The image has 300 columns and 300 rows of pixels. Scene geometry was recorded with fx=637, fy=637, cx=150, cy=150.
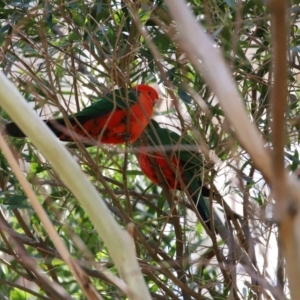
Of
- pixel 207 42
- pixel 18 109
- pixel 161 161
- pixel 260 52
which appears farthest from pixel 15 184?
pixel 207 42

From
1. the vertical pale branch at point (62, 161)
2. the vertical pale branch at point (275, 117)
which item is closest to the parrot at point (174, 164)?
the vertical pale branch at point (62, 161)

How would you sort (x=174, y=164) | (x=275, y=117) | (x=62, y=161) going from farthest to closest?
(x=174, y=164) → (x=62, y=161) → (x=275, y=117)

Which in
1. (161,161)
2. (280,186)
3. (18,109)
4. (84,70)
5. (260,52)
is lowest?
(280,186)

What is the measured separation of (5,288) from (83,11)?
4.25 ft

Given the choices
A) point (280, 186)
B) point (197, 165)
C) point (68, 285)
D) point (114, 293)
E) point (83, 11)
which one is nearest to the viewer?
point (280, 186)

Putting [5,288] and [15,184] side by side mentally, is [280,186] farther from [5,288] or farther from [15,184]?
[5,288]

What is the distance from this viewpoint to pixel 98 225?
69cm

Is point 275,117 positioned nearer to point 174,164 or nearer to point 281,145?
point 281,145

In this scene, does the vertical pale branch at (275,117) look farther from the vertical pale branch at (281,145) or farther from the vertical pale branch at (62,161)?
the vertical pale branch at (62,161)

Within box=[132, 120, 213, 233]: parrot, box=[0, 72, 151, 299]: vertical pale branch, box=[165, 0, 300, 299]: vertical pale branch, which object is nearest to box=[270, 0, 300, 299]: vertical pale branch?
box=[165, 0, 300, 299]: vertical pale branch

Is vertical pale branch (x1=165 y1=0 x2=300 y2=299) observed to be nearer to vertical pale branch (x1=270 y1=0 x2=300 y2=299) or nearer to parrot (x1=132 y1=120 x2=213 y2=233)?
vertical pale branch (x1=270 y1=0 x2=300 y2=299)

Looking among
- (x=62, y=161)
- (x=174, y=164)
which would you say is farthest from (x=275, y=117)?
(x=174, y=164)

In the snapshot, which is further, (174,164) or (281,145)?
(174,164)

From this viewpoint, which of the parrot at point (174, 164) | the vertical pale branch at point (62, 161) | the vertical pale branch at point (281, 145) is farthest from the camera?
the parrot at point (174, 164)
